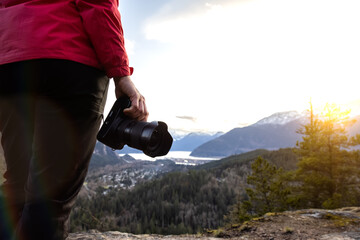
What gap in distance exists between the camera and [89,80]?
3.88 ft

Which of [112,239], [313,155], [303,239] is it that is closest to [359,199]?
[313,155]

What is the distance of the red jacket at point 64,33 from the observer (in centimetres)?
111

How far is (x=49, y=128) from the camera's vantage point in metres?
1.09

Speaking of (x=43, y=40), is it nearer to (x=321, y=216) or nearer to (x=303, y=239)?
(x=303, y=239)

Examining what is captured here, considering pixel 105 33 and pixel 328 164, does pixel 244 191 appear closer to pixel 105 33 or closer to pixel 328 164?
pixel 328 164

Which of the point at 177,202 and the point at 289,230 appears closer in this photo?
the point at 289,230

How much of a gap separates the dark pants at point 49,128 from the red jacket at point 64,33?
0.19 ft

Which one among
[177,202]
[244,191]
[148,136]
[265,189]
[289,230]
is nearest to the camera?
[148,136]

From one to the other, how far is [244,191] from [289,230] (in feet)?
287

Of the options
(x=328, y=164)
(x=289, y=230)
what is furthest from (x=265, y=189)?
(x=289, y=230)

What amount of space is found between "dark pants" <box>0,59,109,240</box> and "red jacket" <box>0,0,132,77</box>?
59 millimetres

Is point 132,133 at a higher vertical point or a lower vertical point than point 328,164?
higher

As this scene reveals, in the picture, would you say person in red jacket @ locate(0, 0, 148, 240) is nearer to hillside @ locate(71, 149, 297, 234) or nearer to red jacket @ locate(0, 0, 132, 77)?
red jacket @ locate(0, 0, 132, 77)

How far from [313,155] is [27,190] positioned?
2168cm
